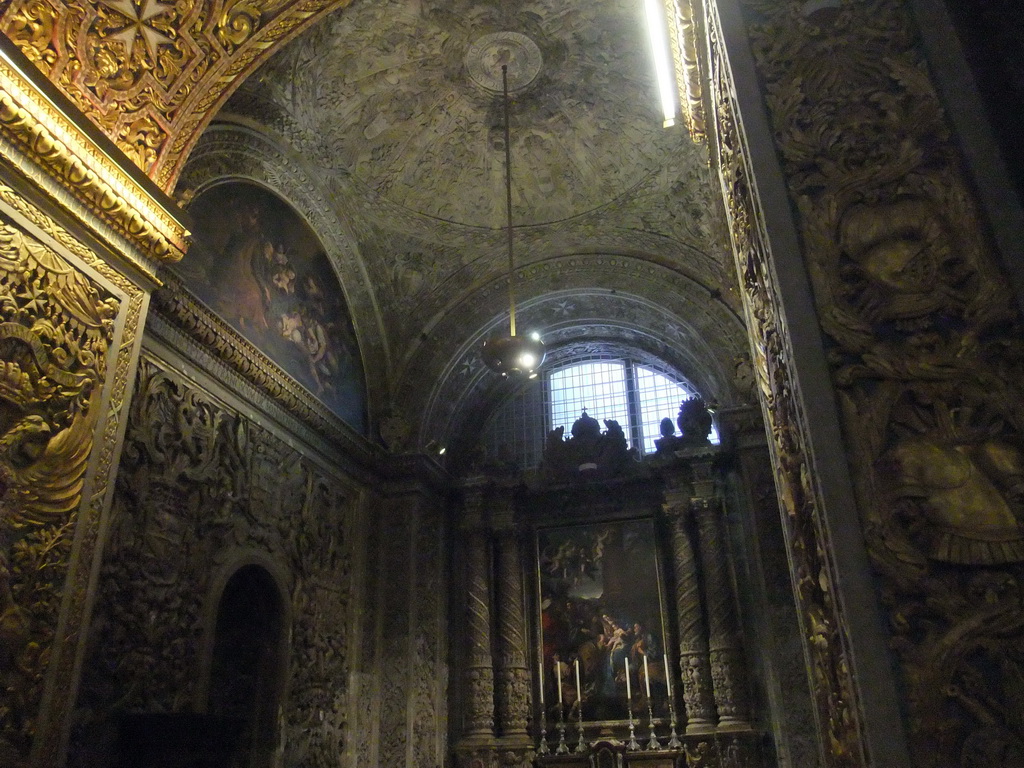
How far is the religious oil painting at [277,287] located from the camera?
309 inches

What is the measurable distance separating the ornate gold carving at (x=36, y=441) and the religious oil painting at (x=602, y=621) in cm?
741

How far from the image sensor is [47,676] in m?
4.44

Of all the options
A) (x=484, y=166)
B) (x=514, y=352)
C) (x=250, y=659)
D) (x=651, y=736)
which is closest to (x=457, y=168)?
(x=484, y=166)

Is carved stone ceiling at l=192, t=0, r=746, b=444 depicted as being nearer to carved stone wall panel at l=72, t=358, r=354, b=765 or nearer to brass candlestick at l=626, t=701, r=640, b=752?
carved stone wall panel at l=72, t=358, r=354, b=765

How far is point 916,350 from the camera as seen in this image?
7.26 feet

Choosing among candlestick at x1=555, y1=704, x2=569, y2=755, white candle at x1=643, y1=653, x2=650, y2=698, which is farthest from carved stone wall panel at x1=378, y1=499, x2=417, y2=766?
white candle at x1=643, y1=653, x2=650, y2=698

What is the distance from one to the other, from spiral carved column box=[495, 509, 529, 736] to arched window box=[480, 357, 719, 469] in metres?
1.38

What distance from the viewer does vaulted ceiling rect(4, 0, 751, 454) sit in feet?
21.4

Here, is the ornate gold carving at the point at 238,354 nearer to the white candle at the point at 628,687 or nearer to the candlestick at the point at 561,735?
the candlestick at the point at 561,735

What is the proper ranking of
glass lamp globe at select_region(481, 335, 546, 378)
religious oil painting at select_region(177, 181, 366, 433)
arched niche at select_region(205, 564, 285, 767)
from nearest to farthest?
glass lamp globe at select_region(481, 335, 546, 378) < arched niche at select_region(205, 564, 285, 767) < religious oil painting at select_region(177, 181, 366, 433)

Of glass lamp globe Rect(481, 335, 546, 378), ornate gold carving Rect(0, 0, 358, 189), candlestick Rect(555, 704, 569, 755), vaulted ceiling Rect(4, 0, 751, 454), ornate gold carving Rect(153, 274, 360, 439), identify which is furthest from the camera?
candlestick Rect(555, 704, 569, 755)

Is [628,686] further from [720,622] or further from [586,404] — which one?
[586,404]

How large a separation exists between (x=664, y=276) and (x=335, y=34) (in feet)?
17.5

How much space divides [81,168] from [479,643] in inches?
314
